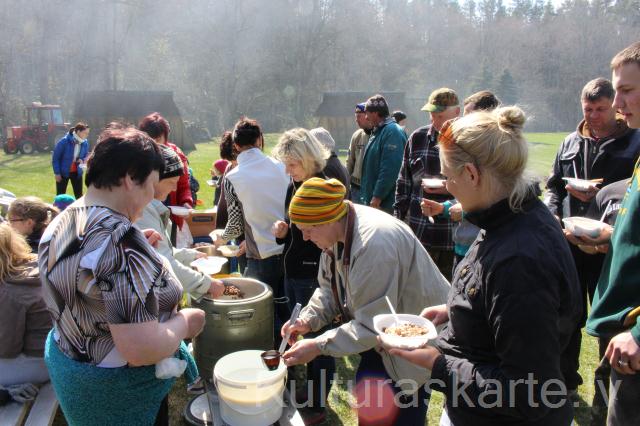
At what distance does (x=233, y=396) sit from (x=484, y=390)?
4.52ft

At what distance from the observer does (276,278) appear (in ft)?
12.5

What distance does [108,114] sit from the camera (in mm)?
26344

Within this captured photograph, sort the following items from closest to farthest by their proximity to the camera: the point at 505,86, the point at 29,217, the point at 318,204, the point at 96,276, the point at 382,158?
the point at 96,276 → the point at 318,204 → the point at 29,217 → the point at 382,158 → the point at 505,86

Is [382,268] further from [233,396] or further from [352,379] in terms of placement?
[352,379]

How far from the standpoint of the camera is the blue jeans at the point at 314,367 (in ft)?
10.2

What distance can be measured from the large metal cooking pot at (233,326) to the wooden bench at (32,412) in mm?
875

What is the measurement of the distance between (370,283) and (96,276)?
109 centimetres

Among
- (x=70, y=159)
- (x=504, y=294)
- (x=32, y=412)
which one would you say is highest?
(x=504, y=294)

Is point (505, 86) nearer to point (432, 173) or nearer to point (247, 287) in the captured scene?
point (432, 173)

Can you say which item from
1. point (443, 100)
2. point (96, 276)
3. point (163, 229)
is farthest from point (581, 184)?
point (96, 276)

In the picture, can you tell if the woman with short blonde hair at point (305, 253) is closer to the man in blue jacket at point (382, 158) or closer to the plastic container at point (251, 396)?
the plastic container at point (251, 396)

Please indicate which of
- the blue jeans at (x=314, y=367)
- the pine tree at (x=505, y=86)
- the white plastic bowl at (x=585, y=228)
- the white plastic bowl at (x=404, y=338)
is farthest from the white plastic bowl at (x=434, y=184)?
the pine tree at (x=505, y=86)

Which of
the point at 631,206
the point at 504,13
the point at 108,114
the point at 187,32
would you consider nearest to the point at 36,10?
the point at 187,32

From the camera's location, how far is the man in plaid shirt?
13.3 ft
